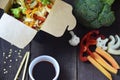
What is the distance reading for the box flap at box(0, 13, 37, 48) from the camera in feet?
3.01

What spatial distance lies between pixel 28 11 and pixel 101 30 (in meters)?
0.28

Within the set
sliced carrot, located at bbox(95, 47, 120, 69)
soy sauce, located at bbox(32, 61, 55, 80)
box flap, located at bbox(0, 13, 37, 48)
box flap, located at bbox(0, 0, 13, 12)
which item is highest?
box flap, located at bbox(0, 0, 13, 12)

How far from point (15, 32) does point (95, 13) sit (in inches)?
11.2

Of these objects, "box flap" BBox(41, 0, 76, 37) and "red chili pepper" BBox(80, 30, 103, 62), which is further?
"red chili pepper" BBox(80, 30, 103, 62)

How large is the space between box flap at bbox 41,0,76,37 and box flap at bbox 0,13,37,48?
0.05m

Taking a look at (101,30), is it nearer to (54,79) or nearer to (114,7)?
(114,7)

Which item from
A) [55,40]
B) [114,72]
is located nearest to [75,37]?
[55,40]

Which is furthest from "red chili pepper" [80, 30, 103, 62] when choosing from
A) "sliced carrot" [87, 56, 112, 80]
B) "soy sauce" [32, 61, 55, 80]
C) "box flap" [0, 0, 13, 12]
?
"box flap" [0, 0, 13, 12]

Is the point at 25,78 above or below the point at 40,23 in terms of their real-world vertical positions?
below

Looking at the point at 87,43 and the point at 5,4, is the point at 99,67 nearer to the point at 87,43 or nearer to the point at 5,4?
the point at 87,43

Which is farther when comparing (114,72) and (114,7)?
(114,7)

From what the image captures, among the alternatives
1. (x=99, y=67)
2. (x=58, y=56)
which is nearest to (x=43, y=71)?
(x=58, y=56)

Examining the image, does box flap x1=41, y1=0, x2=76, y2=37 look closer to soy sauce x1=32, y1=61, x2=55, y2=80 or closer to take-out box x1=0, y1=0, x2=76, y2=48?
take-out box x1=0, y1=0, x2=76, y2=48

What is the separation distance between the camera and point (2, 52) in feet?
3.44
